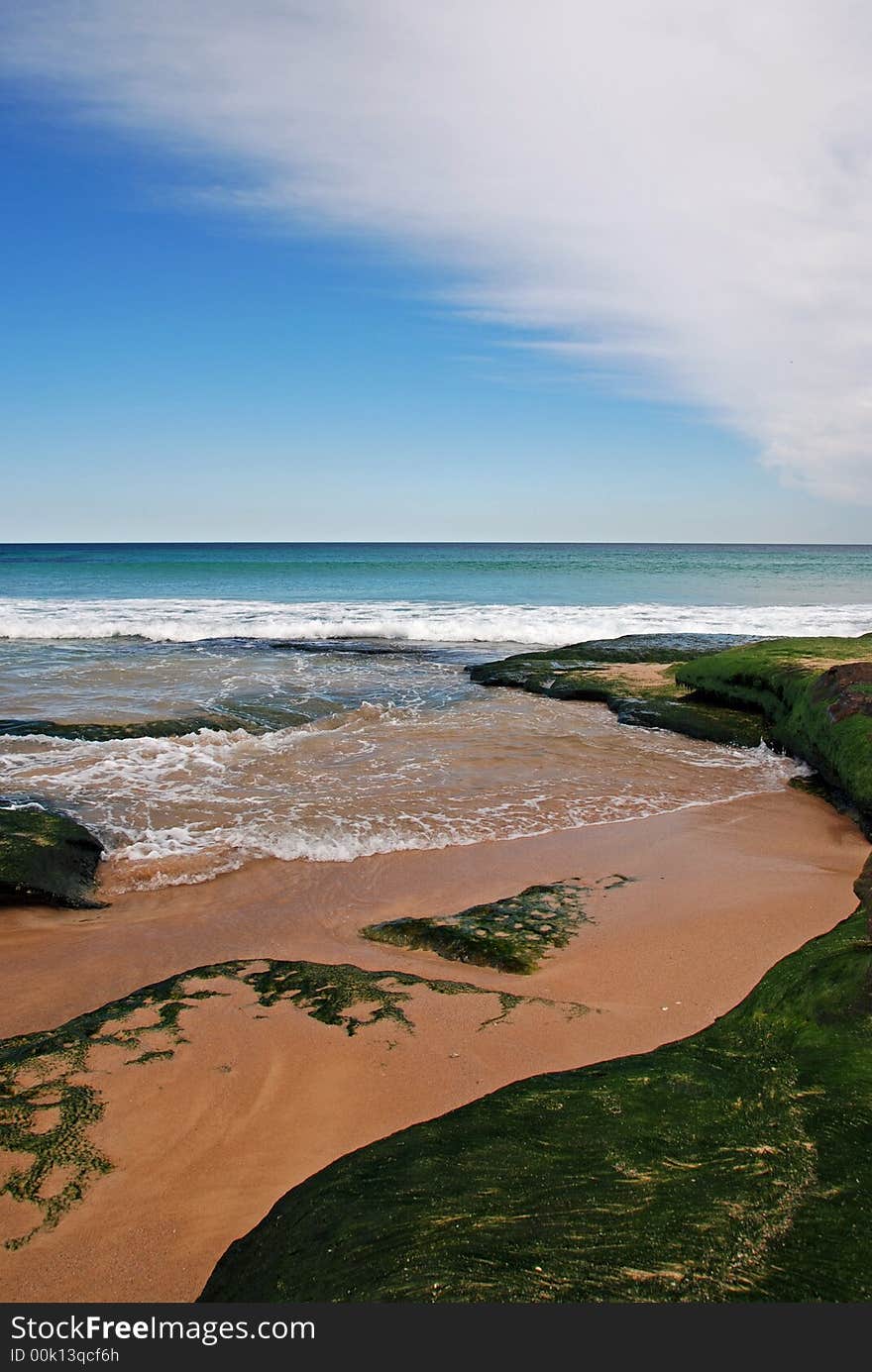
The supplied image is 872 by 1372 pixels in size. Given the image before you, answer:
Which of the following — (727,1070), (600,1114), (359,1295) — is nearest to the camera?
(359,1295)

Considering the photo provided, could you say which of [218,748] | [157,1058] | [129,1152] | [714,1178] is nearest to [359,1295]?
[714,1178]

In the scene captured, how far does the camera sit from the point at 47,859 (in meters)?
5.92

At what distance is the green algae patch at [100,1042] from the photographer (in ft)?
→ 9.08

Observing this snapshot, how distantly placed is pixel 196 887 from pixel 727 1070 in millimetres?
4155

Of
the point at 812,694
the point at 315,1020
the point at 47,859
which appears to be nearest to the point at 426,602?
the point at 812,694

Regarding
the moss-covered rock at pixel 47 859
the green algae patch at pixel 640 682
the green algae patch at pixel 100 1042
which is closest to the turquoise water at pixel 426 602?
the green algae patch at pixel 640 682

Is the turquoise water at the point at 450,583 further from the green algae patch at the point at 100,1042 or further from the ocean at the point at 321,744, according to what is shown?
the green algae patch at the point at 100,1042

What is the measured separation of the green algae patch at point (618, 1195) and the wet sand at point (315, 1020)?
0.53m

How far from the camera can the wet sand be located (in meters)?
2.67

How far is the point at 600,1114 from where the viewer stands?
2.60 m

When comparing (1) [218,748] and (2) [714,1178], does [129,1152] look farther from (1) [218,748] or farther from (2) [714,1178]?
(1) [218,748]

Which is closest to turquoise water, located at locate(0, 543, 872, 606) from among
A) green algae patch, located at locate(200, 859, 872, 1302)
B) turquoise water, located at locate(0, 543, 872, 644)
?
turquoise water, located at locate(0, 543, 872, 644)

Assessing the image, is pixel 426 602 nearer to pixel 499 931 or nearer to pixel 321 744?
pixel 321 744

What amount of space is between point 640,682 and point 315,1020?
10.8 meters
